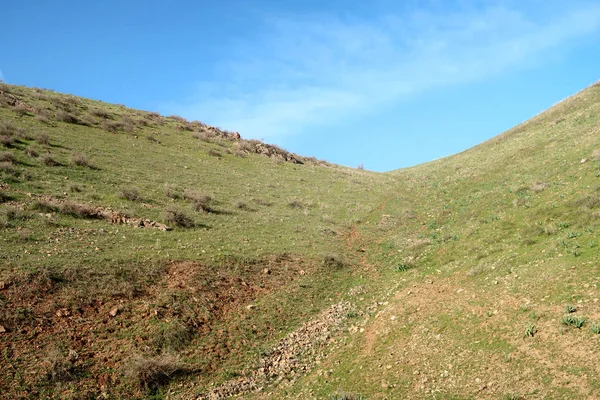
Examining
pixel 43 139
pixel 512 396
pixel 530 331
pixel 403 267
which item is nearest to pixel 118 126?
pixel 43 139

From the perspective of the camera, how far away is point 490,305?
581 inches

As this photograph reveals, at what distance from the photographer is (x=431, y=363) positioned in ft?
42.3

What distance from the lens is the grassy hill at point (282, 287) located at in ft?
40.8

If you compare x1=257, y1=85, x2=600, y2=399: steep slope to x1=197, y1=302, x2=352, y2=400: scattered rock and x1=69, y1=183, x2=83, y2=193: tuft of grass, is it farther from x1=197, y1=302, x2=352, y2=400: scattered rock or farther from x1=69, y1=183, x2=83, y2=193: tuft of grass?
x1=69, y1=183, x2=83, y2=193: tuft of grass

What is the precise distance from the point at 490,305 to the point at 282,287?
10103mm

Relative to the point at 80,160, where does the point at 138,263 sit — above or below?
below

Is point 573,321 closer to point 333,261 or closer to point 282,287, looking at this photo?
point 282,287

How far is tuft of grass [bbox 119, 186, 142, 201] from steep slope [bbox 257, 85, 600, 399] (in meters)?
17.3

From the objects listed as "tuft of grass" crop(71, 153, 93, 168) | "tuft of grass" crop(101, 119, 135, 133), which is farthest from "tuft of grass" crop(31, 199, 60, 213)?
"tuft of grass" crop(101, 119, 135, 133)

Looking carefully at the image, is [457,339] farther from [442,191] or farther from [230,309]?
[442,191]

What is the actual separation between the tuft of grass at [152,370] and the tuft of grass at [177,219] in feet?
42.1

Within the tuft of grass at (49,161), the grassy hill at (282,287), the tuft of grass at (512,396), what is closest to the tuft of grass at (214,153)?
the grassy hill at (282,287)

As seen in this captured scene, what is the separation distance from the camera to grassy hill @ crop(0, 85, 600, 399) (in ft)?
40.8

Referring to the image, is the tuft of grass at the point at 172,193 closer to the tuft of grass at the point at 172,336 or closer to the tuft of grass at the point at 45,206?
the tuft of grass at the point at 45,206
